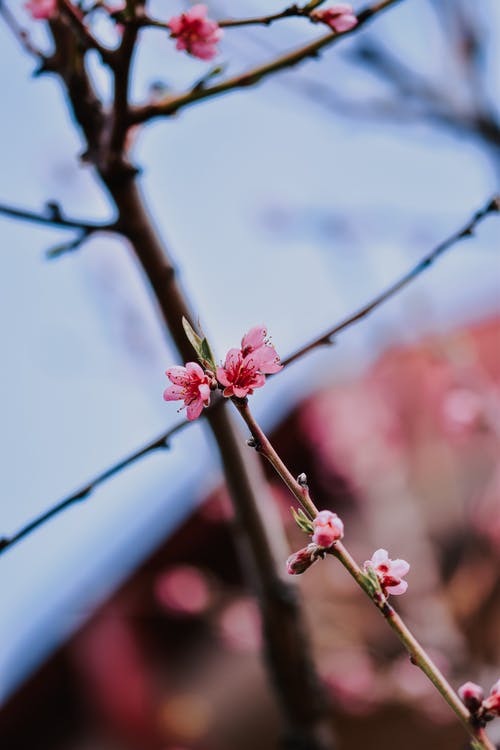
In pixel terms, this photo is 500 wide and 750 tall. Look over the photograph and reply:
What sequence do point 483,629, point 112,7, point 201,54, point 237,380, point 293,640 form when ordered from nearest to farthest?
point 237,380 → point 201,54 → point 112,7 → point 293,640 → point 483,629

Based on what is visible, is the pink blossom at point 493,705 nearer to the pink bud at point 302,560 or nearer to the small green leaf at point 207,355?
the pink bud at point 302,560

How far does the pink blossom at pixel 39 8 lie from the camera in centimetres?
154

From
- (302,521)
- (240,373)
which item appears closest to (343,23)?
(240,373)

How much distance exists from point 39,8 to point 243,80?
491 mm

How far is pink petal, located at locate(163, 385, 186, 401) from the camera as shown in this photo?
0.91 m

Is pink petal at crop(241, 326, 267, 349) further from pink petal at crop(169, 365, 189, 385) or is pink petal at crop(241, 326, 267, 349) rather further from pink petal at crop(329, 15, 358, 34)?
pink petal at crop(329, 15, 358, 34)

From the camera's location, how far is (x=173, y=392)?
0.92 metres

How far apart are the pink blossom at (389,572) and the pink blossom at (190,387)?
1.00ft

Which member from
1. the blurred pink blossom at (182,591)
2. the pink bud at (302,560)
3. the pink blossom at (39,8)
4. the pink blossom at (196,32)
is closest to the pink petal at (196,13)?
the pink blossom at (196,32)

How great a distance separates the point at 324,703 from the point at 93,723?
3.19 m

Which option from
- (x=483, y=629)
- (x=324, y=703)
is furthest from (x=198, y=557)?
(x=324, y=703)

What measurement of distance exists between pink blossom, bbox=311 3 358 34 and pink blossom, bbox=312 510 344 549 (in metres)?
0.95

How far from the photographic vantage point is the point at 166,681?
480cm

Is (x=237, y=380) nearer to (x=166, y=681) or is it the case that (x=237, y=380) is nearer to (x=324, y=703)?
(x=324, y=703)
